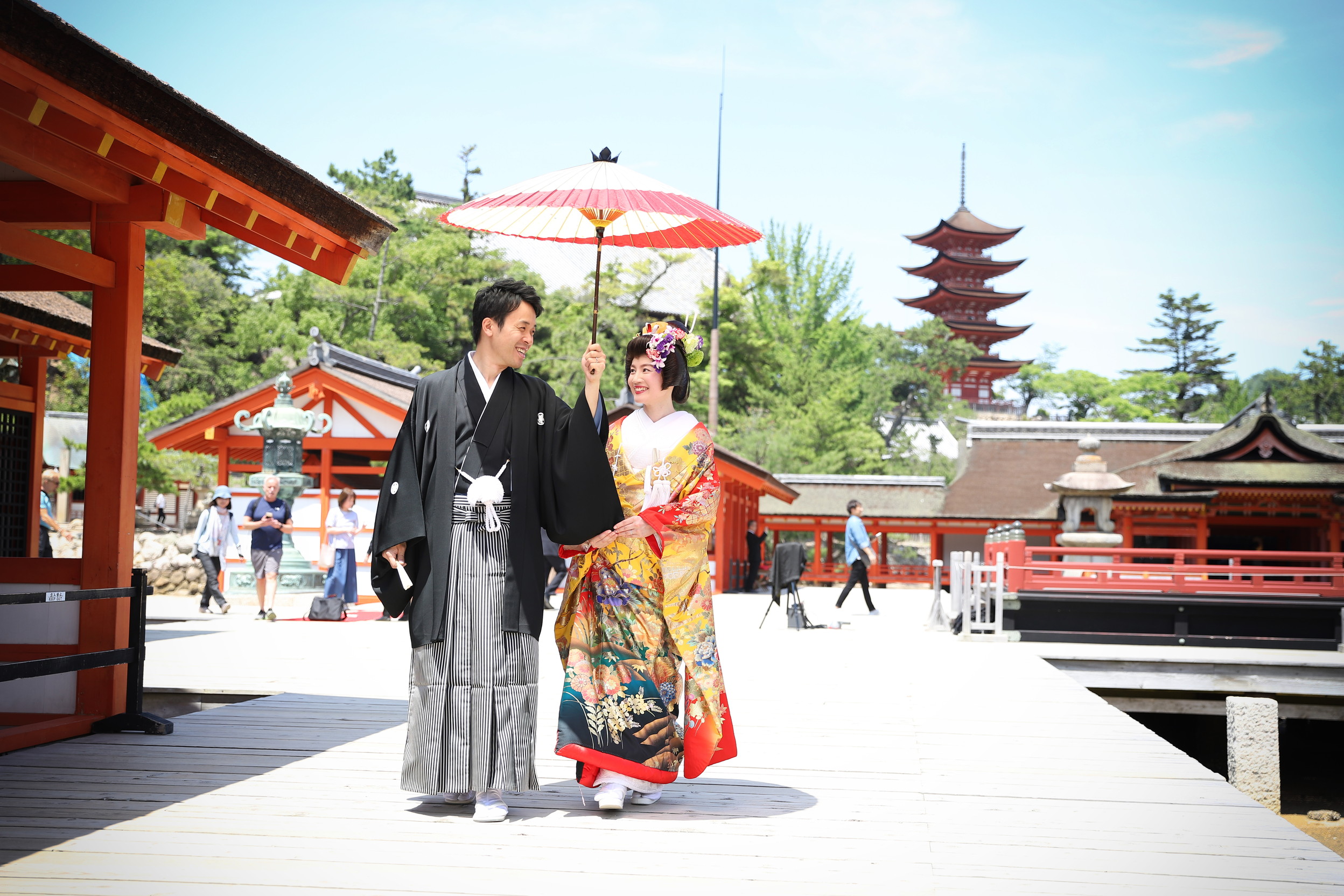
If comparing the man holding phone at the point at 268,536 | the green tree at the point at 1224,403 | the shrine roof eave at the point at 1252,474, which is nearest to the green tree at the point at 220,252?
the man holding phone at the point at 268,536

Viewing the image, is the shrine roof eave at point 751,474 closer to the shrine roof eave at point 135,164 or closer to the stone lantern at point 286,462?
the stone lantern at point 286,462

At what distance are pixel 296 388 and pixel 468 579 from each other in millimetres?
13890

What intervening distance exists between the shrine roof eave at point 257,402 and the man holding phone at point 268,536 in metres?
4.93

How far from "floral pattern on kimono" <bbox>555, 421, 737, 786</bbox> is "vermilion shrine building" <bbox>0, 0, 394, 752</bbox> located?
7.07 feet

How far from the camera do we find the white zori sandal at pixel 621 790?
3576mm

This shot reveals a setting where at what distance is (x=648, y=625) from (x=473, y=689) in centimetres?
64

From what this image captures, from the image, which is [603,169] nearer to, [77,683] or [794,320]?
[77,683]

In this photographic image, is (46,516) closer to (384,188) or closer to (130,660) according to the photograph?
(130,660)

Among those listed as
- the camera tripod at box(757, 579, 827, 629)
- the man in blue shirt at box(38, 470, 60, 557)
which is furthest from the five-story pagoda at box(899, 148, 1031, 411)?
the man in blue shirt at box(38, 470, 60, 557)

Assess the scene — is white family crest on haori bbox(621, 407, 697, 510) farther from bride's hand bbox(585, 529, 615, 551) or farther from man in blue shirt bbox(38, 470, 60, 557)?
man in blue shirt bbox(38, 470, 60, 557)

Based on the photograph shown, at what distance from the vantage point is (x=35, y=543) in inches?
333

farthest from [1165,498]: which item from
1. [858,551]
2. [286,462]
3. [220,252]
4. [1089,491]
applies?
[220,252]

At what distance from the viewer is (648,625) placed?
3.74 meters

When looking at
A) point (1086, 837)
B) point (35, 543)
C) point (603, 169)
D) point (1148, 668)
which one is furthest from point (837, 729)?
point (35, 543)
